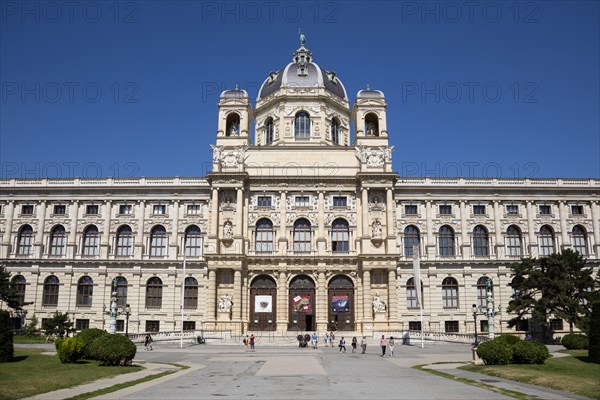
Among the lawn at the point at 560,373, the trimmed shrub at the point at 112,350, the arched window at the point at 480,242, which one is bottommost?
the lawn at the point at 560,373

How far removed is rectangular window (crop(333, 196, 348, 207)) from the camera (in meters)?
69.4

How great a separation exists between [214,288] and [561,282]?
3761cm

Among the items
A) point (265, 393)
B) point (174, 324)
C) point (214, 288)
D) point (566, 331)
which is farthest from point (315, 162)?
point (265, 393)

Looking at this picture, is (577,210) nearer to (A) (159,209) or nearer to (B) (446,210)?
(B) (446,210)

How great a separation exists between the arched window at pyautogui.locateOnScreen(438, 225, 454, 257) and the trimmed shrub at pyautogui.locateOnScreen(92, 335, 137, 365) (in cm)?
4749

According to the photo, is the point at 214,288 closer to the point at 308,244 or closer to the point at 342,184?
the point at 308,244

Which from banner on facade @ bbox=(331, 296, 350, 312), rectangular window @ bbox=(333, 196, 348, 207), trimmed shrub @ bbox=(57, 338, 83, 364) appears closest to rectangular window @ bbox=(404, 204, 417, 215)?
rectangular window @ bbox=(333, 196, 348, 207)

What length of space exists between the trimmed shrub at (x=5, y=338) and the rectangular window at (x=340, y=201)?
42591 mm

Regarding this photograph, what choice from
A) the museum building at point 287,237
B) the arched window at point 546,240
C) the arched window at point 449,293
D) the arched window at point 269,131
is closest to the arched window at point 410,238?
the museum building at point 287,237

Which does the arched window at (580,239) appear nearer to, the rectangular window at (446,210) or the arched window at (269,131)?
the rectangular window at (446,210)

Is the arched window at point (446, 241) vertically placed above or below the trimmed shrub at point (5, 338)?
above

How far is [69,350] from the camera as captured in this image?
3225 centimetres

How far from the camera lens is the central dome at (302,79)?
3201 inches

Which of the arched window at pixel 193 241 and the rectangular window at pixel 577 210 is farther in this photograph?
the rectangular window at pixel 577 210
